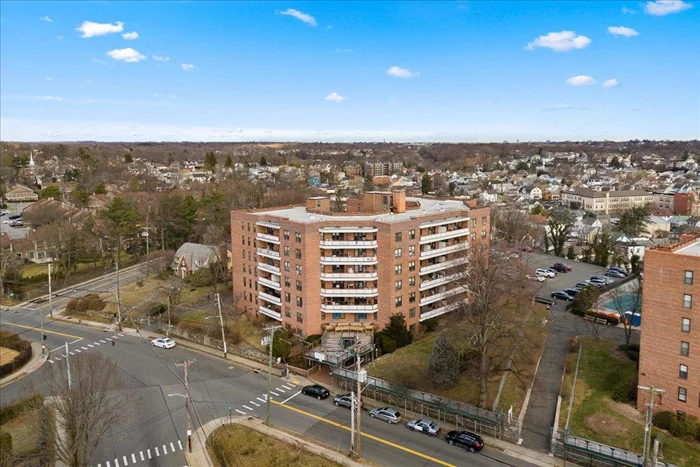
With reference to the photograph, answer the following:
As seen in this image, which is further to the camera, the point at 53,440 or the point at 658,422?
the point at 658,422

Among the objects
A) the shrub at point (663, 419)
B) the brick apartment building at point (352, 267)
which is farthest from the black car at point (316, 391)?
the shrub at point (663, 419)

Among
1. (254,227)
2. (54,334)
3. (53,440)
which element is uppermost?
(254,227)

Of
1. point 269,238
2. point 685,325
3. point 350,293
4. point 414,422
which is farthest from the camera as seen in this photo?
point 269,238

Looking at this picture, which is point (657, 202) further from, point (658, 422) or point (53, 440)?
point (53, 440)

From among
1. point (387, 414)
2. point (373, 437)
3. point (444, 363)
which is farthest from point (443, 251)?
point (373, 437)

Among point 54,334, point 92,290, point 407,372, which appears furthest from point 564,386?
point 92,290

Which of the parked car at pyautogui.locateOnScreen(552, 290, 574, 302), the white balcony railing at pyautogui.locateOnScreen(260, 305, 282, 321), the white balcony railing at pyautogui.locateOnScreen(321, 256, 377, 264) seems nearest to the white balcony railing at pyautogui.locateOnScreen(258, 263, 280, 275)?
the white balcony railing at pyautogui.locateOnScreen(260, 305, 282, 321)

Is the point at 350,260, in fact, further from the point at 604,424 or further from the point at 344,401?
the point at 604,424
